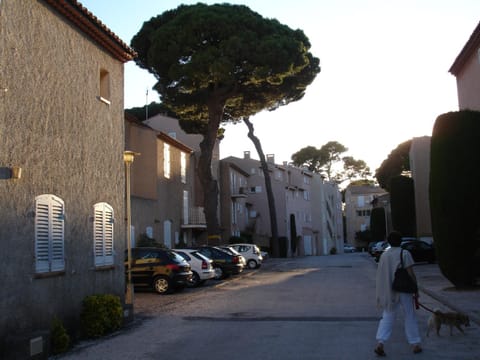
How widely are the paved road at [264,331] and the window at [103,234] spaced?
1671 millimetres

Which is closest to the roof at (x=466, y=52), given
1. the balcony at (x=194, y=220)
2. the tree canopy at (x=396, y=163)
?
the balcony at (x=194, y=220)

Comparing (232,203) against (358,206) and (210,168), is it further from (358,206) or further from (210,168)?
(358,206)

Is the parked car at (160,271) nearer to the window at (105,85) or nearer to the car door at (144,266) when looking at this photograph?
the car door at (144,266)

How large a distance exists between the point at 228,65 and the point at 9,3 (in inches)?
897

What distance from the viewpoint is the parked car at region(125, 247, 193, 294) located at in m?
19.9

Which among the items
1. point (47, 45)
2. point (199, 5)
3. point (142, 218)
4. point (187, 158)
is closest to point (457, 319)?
point (47, 45)

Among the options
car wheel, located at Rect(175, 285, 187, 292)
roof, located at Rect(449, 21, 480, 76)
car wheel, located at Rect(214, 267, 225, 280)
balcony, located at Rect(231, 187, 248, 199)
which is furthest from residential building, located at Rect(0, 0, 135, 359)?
balcony, located at Rect(231, 187, 248, 199)

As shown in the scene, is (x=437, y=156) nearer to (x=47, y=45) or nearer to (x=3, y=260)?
(x=47, y=45)

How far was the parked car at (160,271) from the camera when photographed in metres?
19.9

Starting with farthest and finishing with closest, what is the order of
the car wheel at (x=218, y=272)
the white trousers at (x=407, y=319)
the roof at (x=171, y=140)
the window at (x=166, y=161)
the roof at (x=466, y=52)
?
the window at (x=166, y=161)
the roof at (x=171, y=140)
the car wheel at (x=218, y=272)
the roof at (x=466, y=52)
the white trousers at (x=407, y=319)

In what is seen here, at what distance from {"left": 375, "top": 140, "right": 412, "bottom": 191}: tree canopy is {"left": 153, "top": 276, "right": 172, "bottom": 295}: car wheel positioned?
4995cm

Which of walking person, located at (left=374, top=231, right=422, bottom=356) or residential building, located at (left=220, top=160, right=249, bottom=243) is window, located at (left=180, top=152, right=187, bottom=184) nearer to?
residential building, located at (left=220, top=160, right=249, bottom=243)

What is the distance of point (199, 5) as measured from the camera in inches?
1342

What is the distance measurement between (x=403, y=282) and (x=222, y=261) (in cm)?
1916
